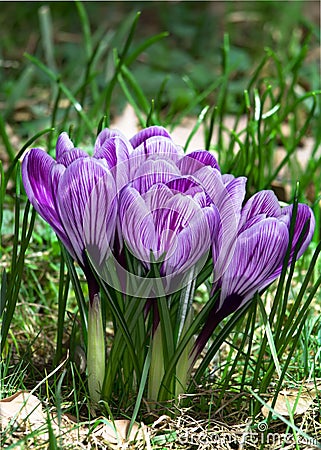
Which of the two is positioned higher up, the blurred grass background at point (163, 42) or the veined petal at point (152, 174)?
the blurred grass background at point (163, 42)

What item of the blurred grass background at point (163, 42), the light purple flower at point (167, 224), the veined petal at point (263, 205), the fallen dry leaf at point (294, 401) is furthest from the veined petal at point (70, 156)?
the blurred grass background at point (163, 42)

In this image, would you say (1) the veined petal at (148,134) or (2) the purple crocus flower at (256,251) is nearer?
(2) the purple crocus flower at (256,251)

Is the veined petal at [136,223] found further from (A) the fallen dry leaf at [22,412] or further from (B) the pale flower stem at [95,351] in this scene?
(A) the fallen dry leaf at [22,412]

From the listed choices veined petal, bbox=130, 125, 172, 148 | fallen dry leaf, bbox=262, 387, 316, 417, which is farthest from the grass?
veined petal, bbox=130, 125, 172, 148

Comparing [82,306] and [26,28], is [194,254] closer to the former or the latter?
[82,306]

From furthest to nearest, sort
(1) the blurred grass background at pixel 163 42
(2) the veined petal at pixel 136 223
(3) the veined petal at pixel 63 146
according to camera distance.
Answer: (1) the blurred grass background at pixel 163 42, (3) the veined petal at pixel 63 146, (2) the veined petal at pixel 136 223

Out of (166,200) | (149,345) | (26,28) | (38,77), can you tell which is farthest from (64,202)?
(26,28)
